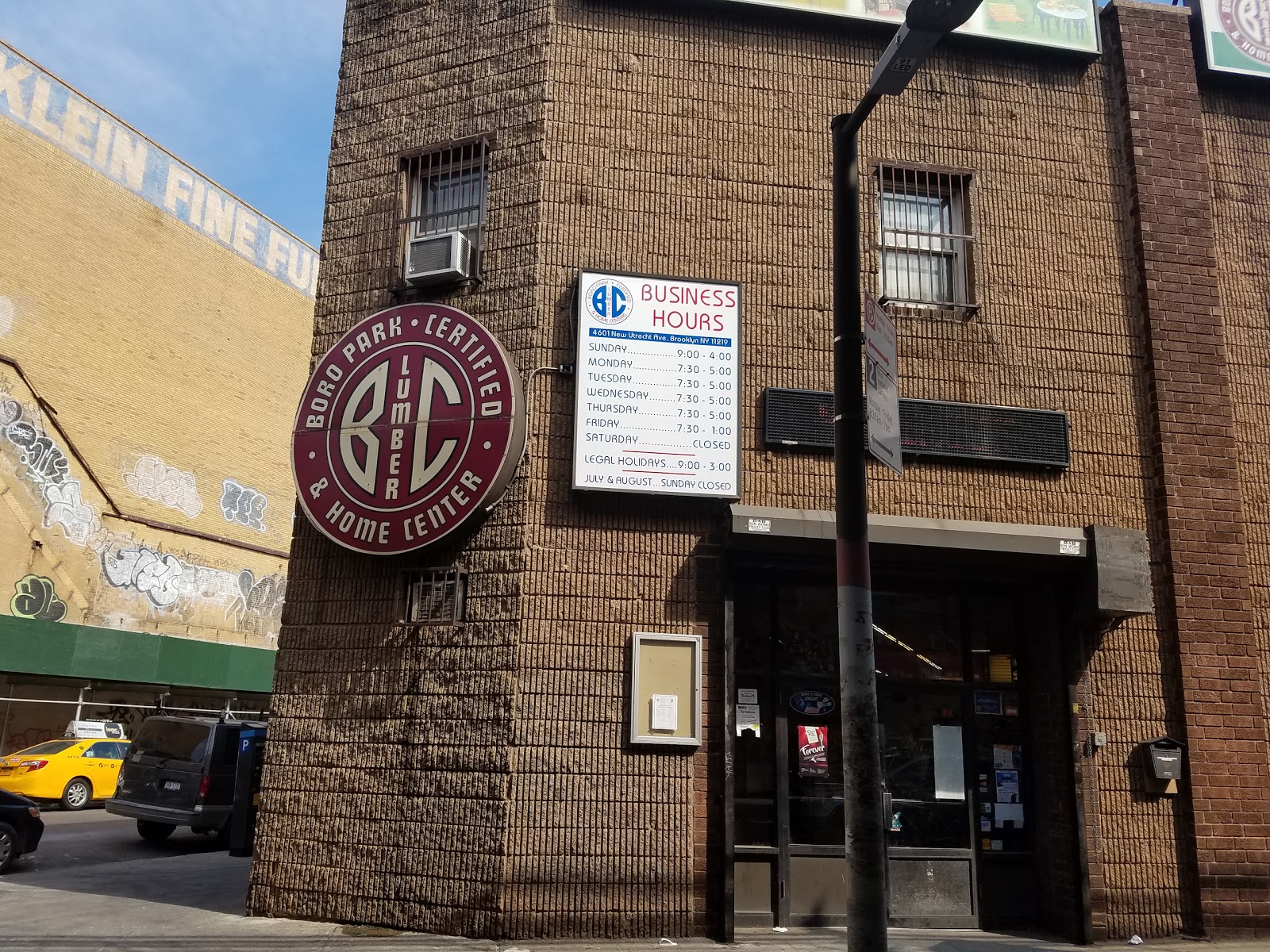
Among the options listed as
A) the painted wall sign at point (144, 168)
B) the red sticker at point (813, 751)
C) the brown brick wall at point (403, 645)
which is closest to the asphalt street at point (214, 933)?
the brown brick wall at point (403, 645)

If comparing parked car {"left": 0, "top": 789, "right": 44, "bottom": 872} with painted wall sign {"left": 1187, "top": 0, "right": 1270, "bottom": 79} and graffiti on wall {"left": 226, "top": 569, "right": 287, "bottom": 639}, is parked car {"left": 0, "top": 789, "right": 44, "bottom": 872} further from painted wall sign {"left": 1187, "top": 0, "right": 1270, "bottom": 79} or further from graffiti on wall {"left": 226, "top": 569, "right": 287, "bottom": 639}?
graffiti on wall {"left": 226, "top": 569, "right": 287, "bottom": 639}

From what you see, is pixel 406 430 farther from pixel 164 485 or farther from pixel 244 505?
pixel 244 505

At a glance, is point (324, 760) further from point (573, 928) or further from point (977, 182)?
point (977, 182)

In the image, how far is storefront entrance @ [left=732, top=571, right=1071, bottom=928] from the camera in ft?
30.1

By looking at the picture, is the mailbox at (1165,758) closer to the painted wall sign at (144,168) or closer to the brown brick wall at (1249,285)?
the brown brick wall at (1249,285)

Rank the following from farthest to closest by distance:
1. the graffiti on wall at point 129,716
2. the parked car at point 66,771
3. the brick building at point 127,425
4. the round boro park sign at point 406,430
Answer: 1. the graffiti on wall at point 129,716
2. the brick building at point 127,425
3. the parked car at point 66,771
4. the round boro park sign at point 406,430

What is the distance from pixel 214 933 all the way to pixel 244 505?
23.9 meters

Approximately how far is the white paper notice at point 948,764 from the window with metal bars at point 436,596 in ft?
15.4

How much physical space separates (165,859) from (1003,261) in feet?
41.8

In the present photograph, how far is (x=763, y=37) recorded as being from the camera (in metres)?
10.5

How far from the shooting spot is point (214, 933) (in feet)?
27.9

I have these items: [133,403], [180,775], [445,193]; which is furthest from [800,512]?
[133,403]

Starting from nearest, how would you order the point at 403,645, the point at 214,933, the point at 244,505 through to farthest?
the point at 214,933 → the point at 403,645 → the point at 244,505

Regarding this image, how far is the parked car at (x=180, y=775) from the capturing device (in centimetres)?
1473
